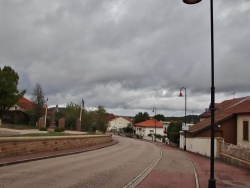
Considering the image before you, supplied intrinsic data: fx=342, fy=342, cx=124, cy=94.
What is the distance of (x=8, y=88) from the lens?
53000 mm

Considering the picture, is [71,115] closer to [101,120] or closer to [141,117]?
[101,120]

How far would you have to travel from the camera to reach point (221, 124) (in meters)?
39.9

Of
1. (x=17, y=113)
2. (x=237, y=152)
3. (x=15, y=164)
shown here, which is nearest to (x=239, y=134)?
(x=237, y=152)

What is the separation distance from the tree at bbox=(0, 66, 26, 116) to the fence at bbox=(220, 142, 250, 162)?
36.8 m

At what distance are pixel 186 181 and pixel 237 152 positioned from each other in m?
9.48

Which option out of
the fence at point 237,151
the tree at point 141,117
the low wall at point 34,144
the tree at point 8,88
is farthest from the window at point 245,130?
the tree at point 141,117

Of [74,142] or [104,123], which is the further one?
[104,123]

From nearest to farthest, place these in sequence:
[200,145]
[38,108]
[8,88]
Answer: [200,145] < [8,88] < [38,108]

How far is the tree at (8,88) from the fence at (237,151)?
3679 centimetres

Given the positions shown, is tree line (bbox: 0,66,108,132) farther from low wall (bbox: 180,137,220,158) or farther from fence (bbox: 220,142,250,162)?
fence (bbox: 220,142,250,162)

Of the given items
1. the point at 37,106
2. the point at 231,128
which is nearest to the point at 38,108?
the point at 37,106

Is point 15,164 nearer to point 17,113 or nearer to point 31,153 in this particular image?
point 31,153

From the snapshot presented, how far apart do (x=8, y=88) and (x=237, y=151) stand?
39966mm

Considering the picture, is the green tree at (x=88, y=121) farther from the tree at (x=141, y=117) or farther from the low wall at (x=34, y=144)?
the tree at (x=141, y=117)
